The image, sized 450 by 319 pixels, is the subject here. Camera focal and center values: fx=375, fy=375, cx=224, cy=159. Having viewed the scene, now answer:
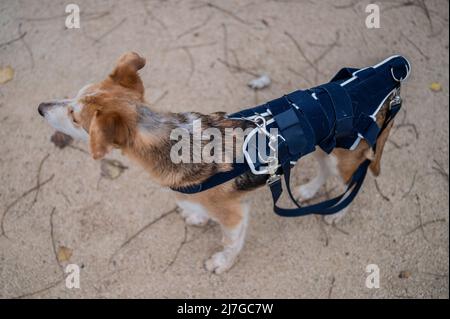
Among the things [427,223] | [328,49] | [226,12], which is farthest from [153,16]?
[427,223]

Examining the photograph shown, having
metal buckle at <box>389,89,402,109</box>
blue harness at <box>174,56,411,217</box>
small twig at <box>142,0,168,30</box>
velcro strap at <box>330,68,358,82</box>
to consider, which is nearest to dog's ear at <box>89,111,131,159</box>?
blue harness at <box>174,56,411,217</box>

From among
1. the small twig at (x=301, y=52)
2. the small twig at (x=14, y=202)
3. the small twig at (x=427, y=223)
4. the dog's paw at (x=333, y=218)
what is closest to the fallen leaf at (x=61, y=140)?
the small twig at (x=14, y=202)

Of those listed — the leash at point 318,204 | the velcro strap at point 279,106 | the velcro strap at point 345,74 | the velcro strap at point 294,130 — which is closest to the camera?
the velcro strap at point 294,130

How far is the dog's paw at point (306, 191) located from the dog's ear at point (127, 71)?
212cm

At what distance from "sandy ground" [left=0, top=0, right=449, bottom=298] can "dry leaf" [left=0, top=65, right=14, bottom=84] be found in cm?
6

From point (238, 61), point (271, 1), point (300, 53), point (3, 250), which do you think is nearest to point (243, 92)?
point (238, 61)

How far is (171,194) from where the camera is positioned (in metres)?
3.84

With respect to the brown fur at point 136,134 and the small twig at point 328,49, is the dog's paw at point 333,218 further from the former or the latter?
the small twig at point 328,49

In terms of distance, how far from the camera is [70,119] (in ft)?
8.57

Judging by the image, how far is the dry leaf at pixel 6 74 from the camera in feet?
13.9

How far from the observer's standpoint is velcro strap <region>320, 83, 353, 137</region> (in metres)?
2.61

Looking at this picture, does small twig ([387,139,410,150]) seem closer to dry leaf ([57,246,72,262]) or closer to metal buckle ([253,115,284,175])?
metal buckle ([253,115,284,175])

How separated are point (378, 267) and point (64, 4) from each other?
15.7 ft

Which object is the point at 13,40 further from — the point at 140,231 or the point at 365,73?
the point at 365,73
